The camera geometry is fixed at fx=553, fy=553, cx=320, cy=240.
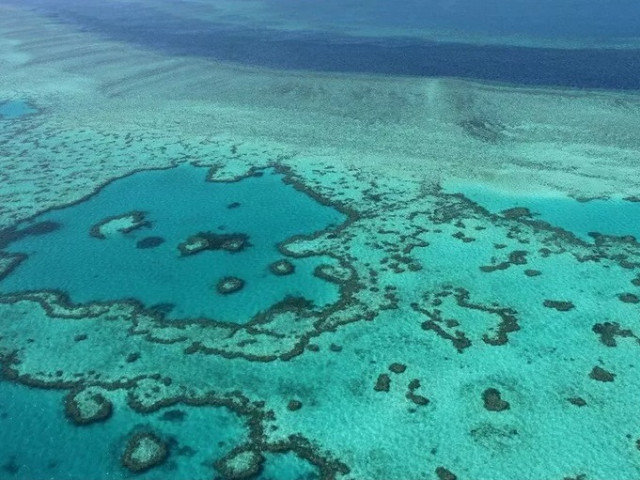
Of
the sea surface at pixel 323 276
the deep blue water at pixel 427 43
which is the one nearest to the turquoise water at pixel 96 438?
the sea surface at pixel 323 276

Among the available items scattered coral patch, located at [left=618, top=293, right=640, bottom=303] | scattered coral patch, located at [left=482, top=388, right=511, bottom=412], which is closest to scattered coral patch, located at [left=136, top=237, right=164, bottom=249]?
scattered coral patch, located at [left=482, top=388, right=511, bottom=412]

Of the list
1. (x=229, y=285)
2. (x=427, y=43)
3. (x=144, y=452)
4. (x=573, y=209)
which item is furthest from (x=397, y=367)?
(x=427, y=43)

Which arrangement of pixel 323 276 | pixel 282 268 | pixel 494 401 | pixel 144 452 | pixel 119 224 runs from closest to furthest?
pixel 144 452 < pixel 494 401 < pixel 323 276 < pixel 282 268 < pixel 119 224

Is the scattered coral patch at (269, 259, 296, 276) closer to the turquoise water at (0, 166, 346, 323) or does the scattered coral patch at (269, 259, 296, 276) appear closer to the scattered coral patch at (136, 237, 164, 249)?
the turquoise water at (0, 166, 346, 323)

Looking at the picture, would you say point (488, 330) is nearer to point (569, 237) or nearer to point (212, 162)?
point (569, 237)

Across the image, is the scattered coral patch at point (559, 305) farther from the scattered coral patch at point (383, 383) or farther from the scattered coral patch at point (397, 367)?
the scattered coral patch at point (383, 383)

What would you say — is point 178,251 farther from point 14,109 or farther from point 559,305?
point 14,109

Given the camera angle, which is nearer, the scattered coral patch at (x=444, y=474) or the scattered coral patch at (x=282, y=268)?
the scattered coral patch at (x=444, y=474)
